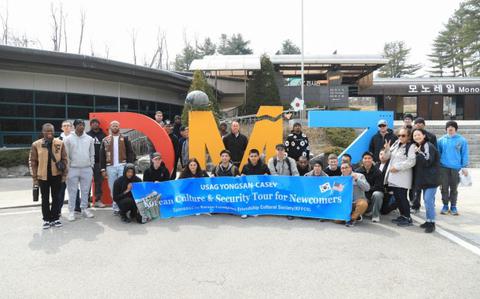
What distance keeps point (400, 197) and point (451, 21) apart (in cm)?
6835

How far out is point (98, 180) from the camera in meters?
7.85

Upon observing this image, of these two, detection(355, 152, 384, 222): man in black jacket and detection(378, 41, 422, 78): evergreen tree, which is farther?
detection(378, 41, 422, 78): evergreen tree

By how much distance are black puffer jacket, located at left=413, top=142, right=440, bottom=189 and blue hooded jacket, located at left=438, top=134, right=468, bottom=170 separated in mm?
1206

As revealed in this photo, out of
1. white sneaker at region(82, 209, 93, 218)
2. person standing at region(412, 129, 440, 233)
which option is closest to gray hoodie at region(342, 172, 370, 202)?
person standing at region(412, 129, 440, 233)

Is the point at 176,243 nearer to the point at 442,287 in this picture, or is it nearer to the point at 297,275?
the point at 297,275

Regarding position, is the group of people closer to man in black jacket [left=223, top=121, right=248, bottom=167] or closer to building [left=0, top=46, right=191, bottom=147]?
man in black jacket [left=223, top=121, right=248, bottom=167]

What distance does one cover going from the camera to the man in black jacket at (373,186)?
649 cm

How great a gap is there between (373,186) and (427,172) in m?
1.03

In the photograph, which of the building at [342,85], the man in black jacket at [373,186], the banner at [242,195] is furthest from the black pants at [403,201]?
the building at [342,85]

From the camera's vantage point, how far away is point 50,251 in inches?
198

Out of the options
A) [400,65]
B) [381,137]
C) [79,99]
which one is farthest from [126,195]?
[400,65]

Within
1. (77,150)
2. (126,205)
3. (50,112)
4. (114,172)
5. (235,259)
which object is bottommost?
(235,259)

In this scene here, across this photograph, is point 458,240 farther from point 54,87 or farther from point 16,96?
point 16,96

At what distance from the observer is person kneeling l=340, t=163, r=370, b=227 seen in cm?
623
